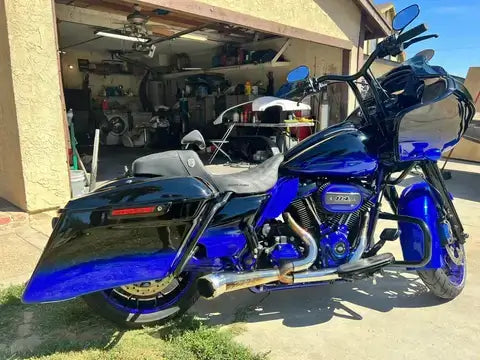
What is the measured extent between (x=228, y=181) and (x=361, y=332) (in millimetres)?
1276

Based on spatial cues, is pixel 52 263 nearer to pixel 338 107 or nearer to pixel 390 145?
pixel 390 145

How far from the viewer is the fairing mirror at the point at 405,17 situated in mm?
2395

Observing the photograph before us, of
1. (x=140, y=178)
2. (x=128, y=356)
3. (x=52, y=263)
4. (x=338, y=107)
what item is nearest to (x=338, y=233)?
(x=140, y=178)

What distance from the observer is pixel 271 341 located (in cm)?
234

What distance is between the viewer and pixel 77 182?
4793 mm

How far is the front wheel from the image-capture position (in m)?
2.67

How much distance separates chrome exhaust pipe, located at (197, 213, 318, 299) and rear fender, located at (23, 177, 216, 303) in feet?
0.78

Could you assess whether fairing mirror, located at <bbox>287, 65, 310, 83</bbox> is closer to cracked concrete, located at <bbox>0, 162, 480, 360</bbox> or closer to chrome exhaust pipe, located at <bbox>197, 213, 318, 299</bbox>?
chrome exhaust pipe, located at <bbox>197, 213, 318, 299</bbox>

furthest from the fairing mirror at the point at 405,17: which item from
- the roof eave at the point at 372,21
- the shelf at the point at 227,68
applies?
the shelf at the point at 227,68

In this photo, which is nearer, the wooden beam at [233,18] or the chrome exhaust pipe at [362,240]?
the chrome exhaust pipe at [362,240]

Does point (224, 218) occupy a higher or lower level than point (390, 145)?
lower

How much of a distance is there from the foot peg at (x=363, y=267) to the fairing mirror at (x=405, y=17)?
1.42m

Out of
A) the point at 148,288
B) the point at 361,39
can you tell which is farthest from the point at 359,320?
the point at 361,39

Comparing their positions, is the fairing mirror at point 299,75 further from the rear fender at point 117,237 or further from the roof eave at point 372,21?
the roof eave at point 372,21
